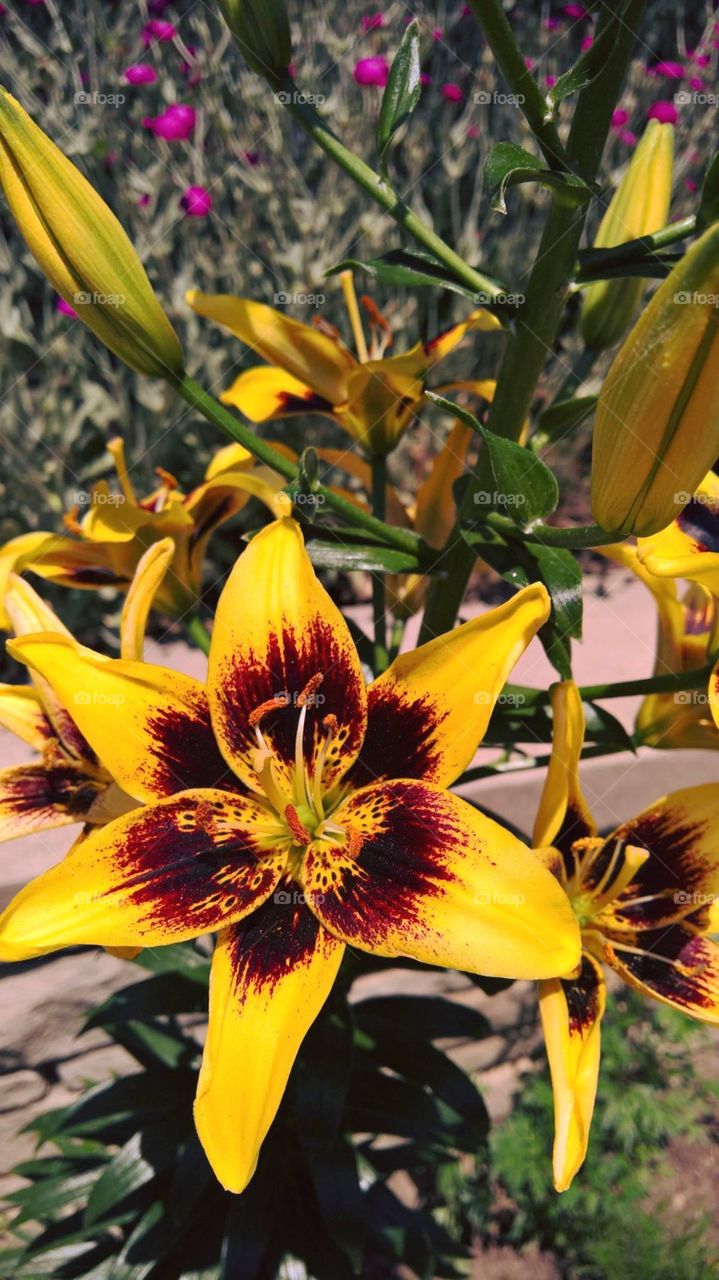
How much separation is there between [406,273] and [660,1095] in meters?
1.75

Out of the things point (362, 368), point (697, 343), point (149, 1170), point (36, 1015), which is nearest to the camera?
point (697, 343)

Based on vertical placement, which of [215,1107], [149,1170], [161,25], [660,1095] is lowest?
[660,1095]

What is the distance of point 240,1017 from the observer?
1.83 ft

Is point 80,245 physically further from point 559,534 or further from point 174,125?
point 174,125

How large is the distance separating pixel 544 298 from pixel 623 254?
60 millimetres

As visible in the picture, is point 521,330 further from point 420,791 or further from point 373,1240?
point 373,1240

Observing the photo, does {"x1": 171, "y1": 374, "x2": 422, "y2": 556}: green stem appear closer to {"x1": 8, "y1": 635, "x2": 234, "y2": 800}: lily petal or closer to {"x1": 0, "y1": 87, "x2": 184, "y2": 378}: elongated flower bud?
{"x1": 0, "y1": 87, "x2": 184, "y2": 378}: elongated flower bud

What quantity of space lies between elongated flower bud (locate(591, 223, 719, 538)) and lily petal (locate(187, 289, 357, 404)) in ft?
1.27

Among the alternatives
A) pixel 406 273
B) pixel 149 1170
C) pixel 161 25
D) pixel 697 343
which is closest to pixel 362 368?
pixel 406 273

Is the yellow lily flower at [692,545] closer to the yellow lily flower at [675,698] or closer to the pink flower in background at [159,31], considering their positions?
the yellow lily flower at [675,698]

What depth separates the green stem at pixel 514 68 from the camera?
585mm

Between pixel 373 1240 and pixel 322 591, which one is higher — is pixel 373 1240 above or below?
below

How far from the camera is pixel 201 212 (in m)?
1.87

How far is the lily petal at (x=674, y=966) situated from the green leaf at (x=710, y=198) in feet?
1.71
